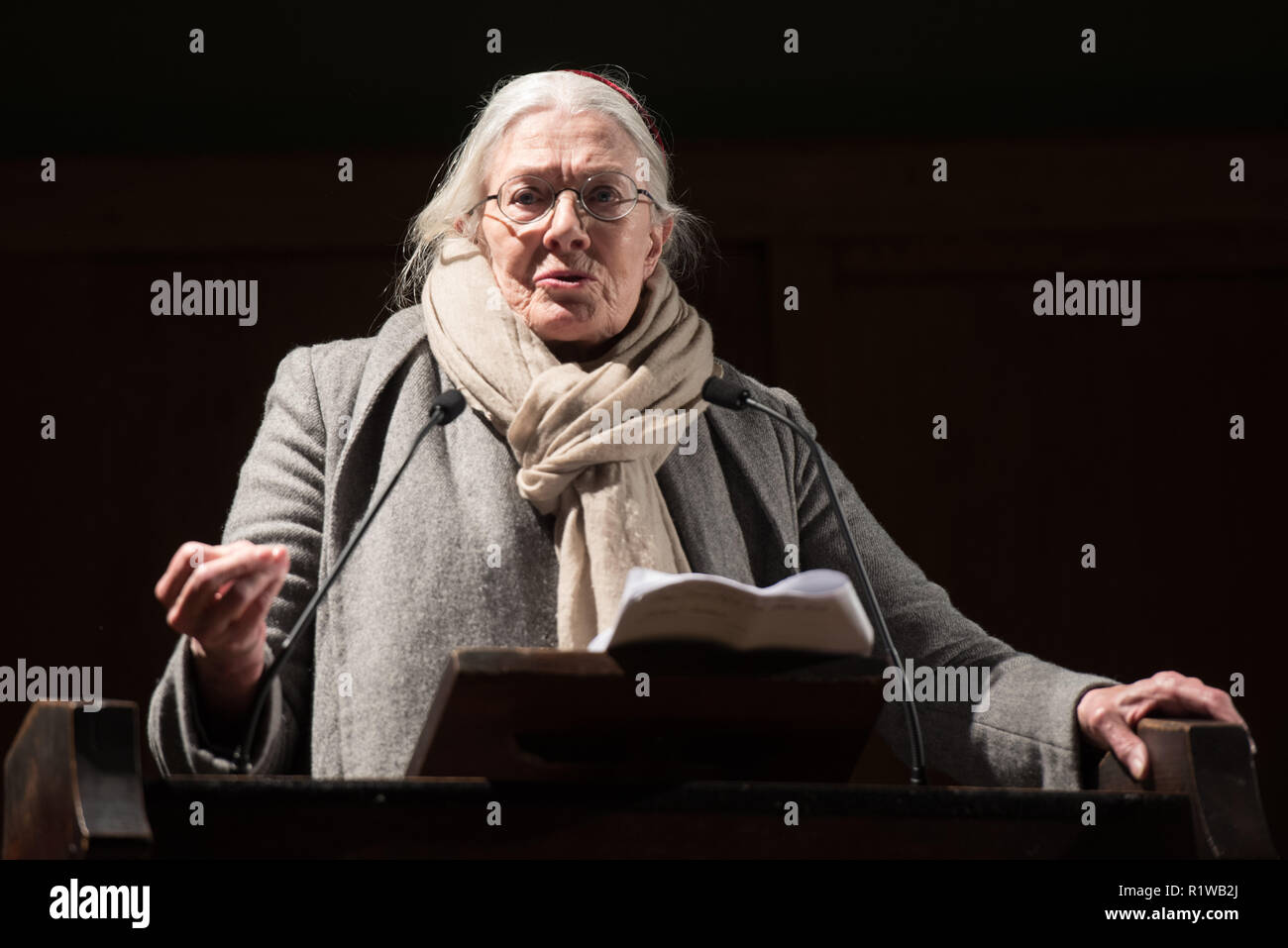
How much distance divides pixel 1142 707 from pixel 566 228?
0.94 metres

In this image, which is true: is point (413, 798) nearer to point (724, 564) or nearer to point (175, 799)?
point (175, 799)

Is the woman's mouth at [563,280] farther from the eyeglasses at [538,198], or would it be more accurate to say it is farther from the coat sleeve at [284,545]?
the coat sleeve at [284,545]

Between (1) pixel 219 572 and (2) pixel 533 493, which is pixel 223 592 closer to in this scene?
(1) pixel 219 572

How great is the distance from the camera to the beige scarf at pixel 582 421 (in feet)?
6.16

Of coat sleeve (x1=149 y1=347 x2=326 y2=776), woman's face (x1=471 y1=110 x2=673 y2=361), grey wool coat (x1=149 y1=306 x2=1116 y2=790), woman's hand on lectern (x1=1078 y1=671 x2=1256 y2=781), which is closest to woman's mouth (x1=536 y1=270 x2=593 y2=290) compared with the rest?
woman's face (x1=471 y1=110 x2=673 y2=361)

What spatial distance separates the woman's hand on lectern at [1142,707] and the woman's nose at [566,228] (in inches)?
34.6

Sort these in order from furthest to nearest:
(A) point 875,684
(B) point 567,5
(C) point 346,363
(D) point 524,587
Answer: (B) point 567,5
(C) point 346,363
(D) point 524,587
(A) point 875,684

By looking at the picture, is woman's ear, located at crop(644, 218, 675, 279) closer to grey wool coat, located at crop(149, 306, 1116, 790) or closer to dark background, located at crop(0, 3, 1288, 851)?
grey wool coat, located at crop(149, 306, 1116, 790)

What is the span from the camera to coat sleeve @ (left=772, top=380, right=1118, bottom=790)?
1.68m

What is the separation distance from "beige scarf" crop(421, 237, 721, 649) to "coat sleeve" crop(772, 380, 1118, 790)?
216 mm

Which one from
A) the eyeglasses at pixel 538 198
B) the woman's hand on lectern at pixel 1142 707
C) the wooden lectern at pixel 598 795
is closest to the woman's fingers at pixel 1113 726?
the woman's hand on lectern at pixel 1142 707
